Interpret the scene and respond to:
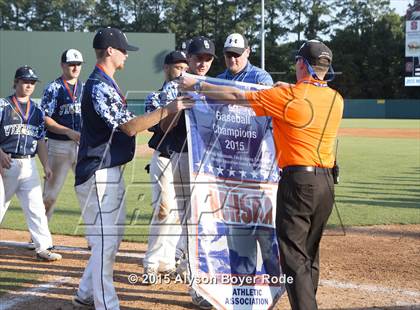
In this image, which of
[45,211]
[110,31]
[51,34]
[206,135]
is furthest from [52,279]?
[51,34]

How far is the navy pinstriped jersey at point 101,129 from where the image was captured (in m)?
4.24

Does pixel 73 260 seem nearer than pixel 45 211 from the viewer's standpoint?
Yes

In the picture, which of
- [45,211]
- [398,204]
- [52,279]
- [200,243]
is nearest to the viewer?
[200,243]

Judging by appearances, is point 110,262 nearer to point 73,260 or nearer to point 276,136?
point 276,136

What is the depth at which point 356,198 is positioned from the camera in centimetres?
1080

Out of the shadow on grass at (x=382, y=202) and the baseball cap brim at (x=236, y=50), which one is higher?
the baseball cap brim at (x=236, y=50)

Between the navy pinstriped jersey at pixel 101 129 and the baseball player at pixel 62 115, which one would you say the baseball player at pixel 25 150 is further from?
the navy pinstriped jersey at pixel 101 129

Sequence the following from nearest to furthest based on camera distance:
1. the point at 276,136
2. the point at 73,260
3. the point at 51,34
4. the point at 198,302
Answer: the point at 276,136 → the point at 198,302 → the point at 73,260 → the point at 51,34

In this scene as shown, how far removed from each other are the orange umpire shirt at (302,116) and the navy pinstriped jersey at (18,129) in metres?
3.24

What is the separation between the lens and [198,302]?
16.3 ft

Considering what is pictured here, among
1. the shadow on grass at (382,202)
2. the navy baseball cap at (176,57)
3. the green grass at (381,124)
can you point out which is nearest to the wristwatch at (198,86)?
the navy baseball cap at (176,57)

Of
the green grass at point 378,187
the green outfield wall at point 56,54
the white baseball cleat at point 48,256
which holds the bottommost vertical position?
the green grass at point 378,187

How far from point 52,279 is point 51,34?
45.9 metres

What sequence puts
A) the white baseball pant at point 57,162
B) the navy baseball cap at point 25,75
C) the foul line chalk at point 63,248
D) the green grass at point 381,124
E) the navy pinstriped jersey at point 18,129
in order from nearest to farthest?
the navy pinstriped jersey at point 18,129 → the navy baseball cap at point 25,75 → the foul line chalk at point 63,248 → the white baseball pant at point 57,162 → the green grass at point 381,124
